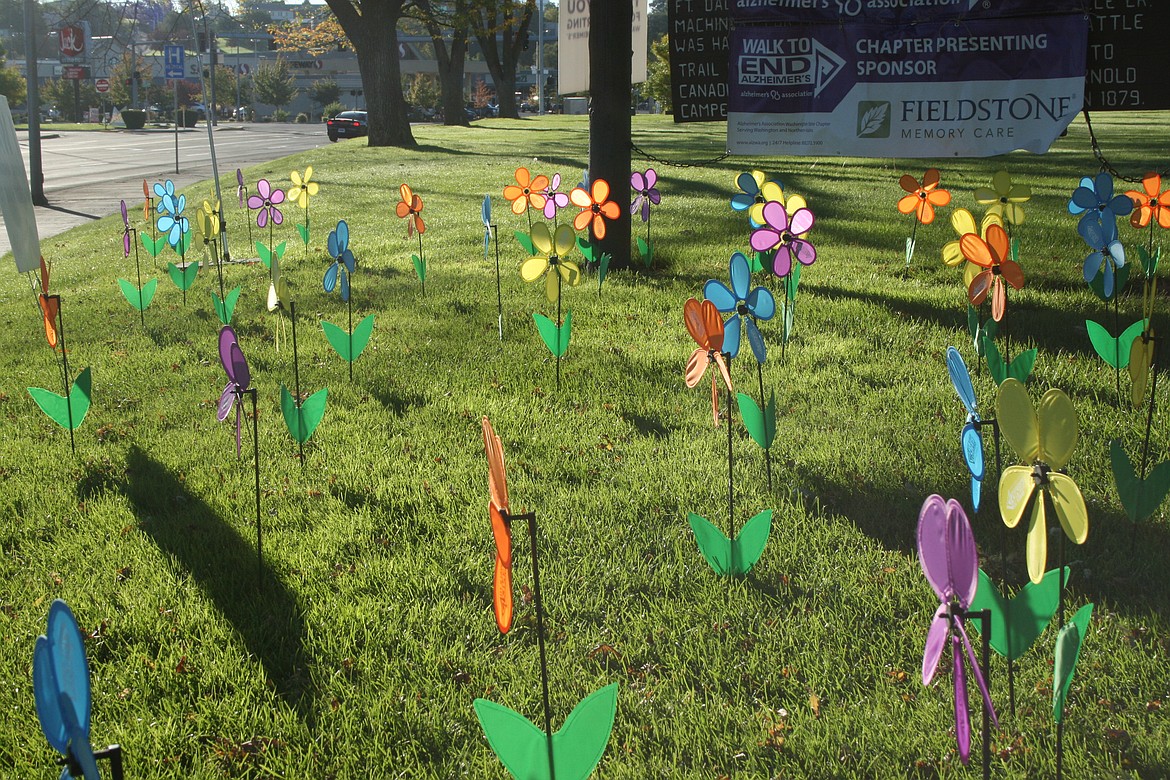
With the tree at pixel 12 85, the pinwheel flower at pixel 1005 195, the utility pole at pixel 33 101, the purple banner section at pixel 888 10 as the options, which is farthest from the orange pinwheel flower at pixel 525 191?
the tree at pixel 12 85

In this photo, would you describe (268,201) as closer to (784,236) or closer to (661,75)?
(784,236)

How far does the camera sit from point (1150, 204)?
4.46 metres

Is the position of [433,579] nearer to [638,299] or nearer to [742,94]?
[638,299]

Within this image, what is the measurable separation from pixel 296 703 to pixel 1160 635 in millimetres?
2075

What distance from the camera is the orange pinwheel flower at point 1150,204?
4.38 m

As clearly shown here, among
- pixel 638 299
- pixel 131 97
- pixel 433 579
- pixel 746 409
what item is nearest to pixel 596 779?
pixel 433 579

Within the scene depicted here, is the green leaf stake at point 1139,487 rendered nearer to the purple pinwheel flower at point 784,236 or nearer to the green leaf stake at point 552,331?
the purple pinwheel flower at point 784,236

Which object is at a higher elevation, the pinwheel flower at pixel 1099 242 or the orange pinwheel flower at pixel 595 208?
the orange pinwheel flower at pixel 595 208

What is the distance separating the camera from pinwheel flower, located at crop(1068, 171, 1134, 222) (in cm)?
439

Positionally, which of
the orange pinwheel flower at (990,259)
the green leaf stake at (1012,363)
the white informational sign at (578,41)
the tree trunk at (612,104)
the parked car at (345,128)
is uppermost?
the parked car at (345,128)

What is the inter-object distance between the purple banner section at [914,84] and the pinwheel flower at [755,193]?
38.9 inches

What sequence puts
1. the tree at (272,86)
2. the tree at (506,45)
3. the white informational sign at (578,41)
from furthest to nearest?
the tree at (272,86) < the tree at (506,45) < the white informational sign at (578,41)

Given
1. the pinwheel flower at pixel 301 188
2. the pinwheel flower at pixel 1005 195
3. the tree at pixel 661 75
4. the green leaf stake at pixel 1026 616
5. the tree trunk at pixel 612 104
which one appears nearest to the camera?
the green leaf stake at pixel 1026 616

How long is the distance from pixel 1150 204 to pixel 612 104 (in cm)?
364
